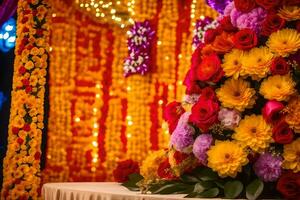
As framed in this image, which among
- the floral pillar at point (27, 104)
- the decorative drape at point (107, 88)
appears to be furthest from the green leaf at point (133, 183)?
the decorative drape at point (107, 88)

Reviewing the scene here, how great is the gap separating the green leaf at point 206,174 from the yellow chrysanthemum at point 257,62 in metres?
0.36

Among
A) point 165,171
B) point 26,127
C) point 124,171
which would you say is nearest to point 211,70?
point 165,171

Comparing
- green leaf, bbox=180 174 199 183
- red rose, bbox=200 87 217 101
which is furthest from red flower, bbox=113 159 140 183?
red rose, bbox=200 87 217 101

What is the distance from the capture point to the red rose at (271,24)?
1926 mm

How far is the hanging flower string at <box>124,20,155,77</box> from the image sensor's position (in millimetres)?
4465

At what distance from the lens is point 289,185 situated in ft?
5.72

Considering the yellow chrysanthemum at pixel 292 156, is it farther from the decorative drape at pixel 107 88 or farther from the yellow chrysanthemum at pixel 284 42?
the decorative drape at pixel 107 88

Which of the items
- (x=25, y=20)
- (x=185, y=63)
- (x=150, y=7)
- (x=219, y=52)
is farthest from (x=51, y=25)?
(x=219, y=52)

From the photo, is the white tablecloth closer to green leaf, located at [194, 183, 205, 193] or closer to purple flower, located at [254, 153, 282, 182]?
green leaf, located at [194, 183, 205, 193]

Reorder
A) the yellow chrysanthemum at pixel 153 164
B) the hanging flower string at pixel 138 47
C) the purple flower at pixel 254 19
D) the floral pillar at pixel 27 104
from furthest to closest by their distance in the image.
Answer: the hanging flower string at pixel 138 47 → the floral pillar at pixel 27 104 → the yellow chrysanthemum at pixel 153 164 → the purple flower at pixel 254 19

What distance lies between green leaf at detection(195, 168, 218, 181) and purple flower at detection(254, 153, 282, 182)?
0.15 meters

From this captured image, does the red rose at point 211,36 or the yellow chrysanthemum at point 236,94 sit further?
the red rose at point 211,36

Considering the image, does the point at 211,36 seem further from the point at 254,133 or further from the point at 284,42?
the point at 254,133

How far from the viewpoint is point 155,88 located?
4.53m
